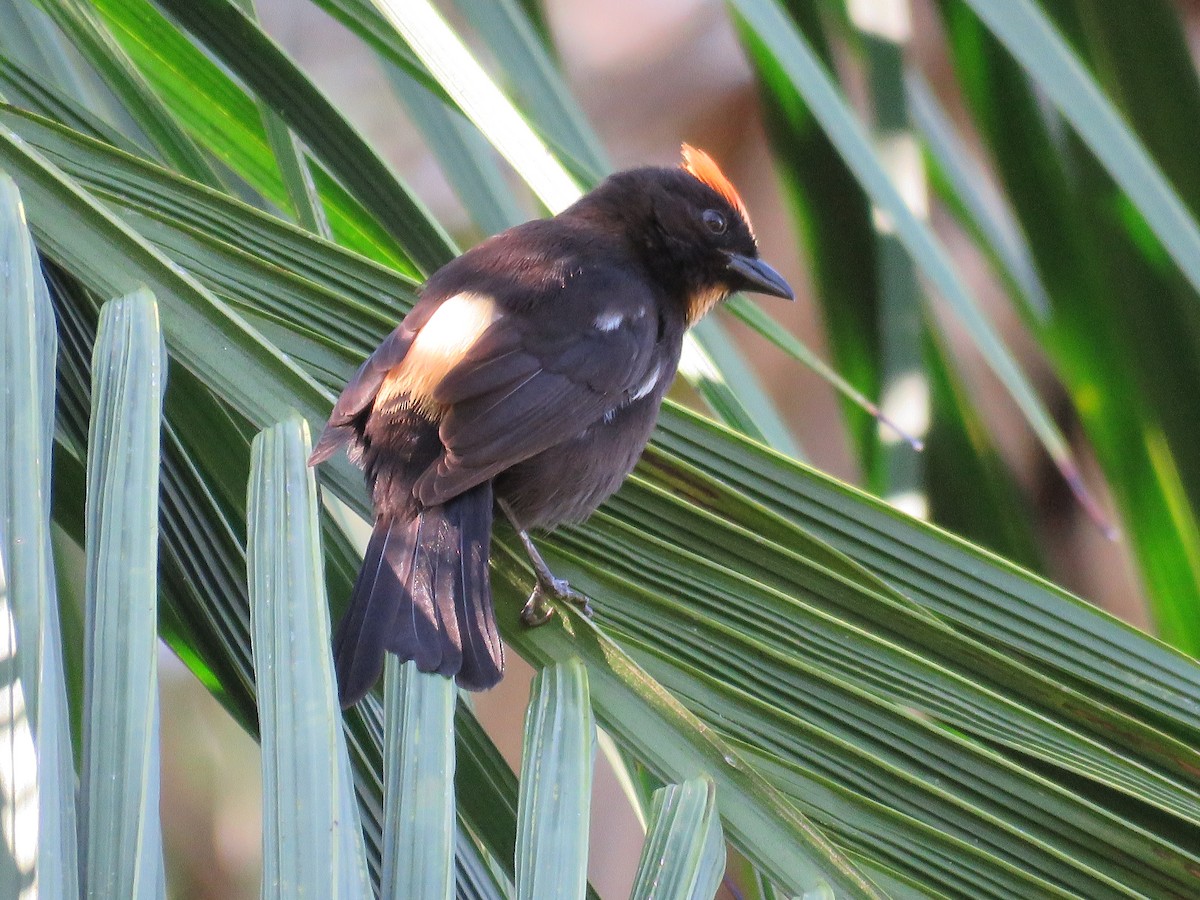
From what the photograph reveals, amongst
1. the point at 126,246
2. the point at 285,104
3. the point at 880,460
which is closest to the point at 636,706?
the point at 126,246

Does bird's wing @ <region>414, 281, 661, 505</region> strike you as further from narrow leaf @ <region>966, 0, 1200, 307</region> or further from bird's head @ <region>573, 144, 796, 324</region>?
narrow leaf @ <region>966, 0, 1200, 307</region>

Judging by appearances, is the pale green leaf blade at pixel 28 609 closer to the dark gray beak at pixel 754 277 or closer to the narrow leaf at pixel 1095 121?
the narrow leaf at pixel 1095 121

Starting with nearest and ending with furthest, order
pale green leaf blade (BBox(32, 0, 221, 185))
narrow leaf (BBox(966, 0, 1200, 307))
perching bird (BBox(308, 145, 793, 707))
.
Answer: perching bird (BBox(308, 145, 793, 707)), narrow leaf (BBox(966, 0, 1200, 307)), pale green leaf blade (BBox(32, 0, 221, 185))

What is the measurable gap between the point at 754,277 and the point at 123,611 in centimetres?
228

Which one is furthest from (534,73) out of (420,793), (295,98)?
(420,793)

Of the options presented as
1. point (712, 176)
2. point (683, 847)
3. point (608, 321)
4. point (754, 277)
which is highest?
point (712, 176)

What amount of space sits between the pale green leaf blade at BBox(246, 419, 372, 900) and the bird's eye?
1.93 m

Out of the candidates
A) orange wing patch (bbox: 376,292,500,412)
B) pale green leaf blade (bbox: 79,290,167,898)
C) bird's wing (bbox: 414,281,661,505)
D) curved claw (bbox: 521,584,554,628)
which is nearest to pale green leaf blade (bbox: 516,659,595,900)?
curved claw (bbox: 521,584,554,628)

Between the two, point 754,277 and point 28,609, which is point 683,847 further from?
point 754,277

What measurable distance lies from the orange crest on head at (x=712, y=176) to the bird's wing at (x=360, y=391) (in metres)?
1.34

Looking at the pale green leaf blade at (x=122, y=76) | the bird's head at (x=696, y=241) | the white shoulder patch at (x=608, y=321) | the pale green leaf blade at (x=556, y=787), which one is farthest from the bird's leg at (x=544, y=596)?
the bird's head at (x=696, y=241)

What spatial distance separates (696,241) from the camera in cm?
328

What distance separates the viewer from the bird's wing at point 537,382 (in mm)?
2229

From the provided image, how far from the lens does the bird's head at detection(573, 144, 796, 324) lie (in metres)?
3.28
